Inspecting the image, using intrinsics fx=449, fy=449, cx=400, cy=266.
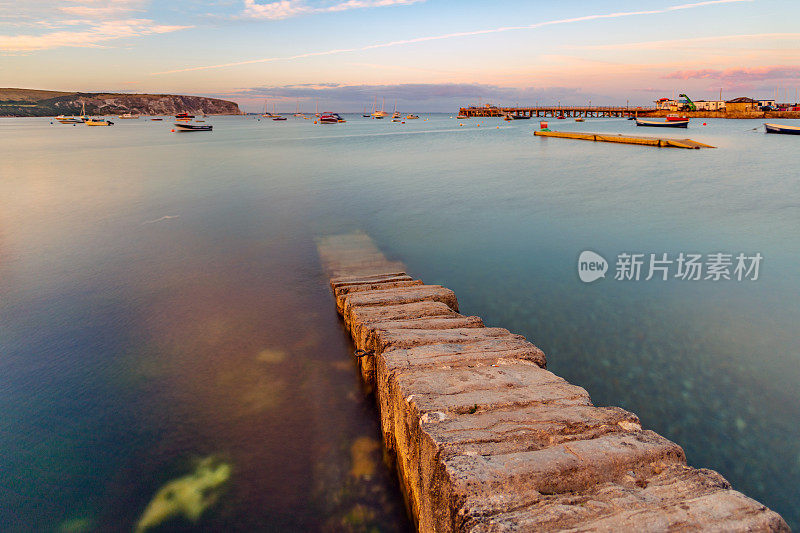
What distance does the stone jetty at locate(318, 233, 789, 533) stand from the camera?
2902 millimetres

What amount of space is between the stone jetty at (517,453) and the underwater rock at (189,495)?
6.54 feet

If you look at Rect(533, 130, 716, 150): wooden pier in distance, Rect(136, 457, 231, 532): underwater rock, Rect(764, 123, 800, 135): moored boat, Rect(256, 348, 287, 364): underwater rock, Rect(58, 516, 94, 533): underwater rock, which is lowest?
Rect(58, 516, 94, 533): underwater rock

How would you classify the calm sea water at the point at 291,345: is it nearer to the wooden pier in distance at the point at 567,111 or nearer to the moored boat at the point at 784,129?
the moored boat at the point at 784,129

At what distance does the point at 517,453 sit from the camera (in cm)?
351

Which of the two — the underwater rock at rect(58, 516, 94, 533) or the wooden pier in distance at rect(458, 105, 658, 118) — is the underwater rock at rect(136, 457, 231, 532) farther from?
the wooden pier in distance at rect(458, 105, 658, 118)

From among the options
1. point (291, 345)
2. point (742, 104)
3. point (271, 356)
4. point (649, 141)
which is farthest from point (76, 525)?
point (742, 104)

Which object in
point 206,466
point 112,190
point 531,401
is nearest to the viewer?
point 531,401

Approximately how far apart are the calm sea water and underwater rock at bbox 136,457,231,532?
0.02 meters

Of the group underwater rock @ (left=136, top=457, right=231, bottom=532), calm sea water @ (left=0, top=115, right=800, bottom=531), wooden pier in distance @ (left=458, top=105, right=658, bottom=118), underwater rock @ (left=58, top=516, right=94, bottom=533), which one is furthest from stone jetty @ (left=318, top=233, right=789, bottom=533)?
wooden pier in distance @ (left=458, top=105, right=658, bottom=118)

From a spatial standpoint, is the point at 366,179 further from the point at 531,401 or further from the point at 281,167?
the point at 531,401

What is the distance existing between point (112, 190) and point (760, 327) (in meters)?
30.2

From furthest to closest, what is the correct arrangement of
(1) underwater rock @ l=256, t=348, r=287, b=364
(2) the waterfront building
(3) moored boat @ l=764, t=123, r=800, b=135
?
(2) the waterfront building → (3) moored boat @ l=764, t=123, r=800, b=135 → (1) underwater rock @ l=256, t=348, r=287, b=364

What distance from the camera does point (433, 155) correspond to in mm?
47469

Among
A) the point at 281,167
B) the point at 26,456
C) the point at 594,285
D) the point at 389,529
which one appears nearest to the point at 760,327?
the point at 594,285
